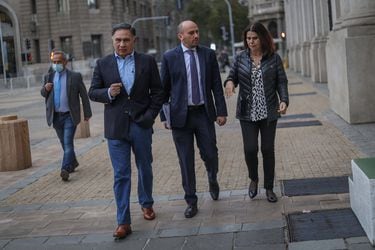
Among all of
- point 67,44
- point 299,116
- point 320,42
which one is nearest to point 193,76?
point 299,116

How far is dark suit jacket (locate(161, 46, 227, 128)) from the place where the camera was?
261 inches

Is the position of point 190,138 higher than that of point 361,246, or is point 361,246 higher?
point 190,138

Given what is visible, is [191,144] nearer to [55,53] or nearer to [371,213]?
[371,213]

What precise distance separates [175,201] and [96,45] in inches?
2399

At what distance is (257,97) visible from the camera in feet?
22.4

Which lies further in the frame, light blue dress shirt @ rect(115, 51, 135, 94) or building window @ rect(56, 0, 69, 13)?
building window @ rect(56, 0, 69, 13)

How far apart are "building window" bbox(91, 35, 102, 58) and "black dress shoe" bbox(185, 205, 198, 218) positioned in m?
60.6

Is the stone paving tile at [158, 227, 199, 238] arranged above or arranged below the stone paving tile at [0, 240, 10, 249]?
above

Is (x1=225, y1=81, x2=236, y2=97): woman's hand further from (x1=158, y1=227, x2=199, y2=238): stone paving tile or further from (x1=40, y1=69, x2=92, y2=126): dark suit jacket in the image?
(x1=40, y1=69, x2=92, y2=126): dark suit jacket

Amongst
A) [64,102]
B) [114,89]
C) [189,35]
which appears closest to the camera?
[114,89]

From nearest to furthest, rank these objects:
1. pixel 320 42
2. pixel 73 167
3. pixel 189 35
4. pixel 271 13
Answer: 1. pixel 189 35
2. pixel 73 167
3. pixel 320 42
4. pixel 271 13

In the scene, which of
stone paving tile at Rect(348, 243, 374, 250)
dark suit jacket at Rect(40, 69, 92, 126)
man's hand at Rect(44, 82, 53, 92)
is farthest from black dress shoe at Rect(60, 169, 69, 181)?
stone paving tile at Rect(348, 243, 374, 250)

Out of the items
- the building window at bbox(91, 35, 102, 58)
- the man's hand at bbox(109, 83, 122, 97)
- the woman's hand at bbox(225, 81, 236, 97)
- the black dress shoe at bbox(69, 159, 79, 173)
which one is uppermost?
the building window at bbox(91, 35, 102, 58)

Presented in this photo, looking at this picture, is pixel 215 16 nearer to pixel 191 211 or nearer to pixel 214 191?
pixel 214 191
